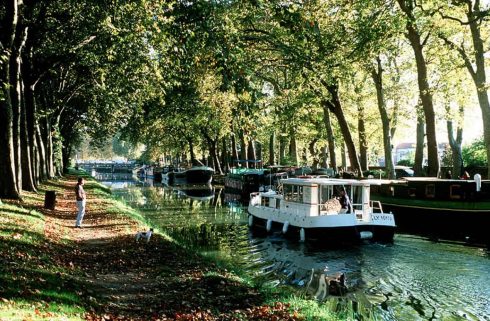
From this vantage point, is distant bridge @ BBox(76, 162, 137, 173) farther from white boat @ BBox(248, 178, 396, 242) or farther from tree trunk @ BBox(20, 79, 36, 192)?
white boat @ BBox(248, 178, 396, 242)

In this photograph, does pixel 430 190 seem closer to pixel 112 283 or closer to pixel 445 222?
pixel 445 222

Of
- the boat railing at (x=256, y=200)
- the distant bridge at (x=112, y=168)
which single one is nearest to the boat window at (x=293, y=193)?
the boat railing at (x=256, y=200)

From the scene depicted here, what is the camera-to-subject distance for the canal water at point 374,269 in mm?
13422

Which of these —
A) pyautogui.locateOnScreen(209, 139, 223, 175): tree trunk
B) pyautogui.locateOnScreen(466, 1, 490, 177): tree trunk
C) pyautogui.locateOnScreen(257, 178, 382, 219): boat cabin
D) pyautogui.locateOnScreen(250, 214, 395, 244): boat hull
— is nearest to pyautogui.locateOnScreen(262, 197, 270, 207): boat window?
pyautogui.locateOnScreen(257, 178, 382, 219): boat cabin

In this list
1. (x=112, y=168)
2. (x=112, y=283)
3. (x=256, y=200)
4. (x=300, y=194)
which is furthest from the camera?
(x=112, y=168)

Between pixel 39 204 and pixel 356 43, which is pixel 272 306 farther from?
pixel 356 43

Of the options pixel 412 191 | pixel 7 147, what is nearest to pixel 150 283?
pixel 7 147

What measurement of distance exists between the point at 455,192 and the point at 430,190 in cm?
204

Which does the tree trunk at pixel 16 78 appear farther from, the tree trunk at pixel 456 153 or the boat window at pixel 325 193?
the tree trunk at pixel 456 153

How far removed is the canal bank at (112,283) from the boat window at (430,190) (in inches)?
766

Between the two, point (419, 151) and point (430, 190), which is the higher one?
point (419, 151)

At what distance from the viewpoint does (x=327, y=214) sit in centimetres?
2484

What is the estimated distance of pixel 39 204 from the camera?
22.7 m

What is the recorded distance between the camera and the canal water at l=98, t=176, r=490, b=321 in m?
13.4
